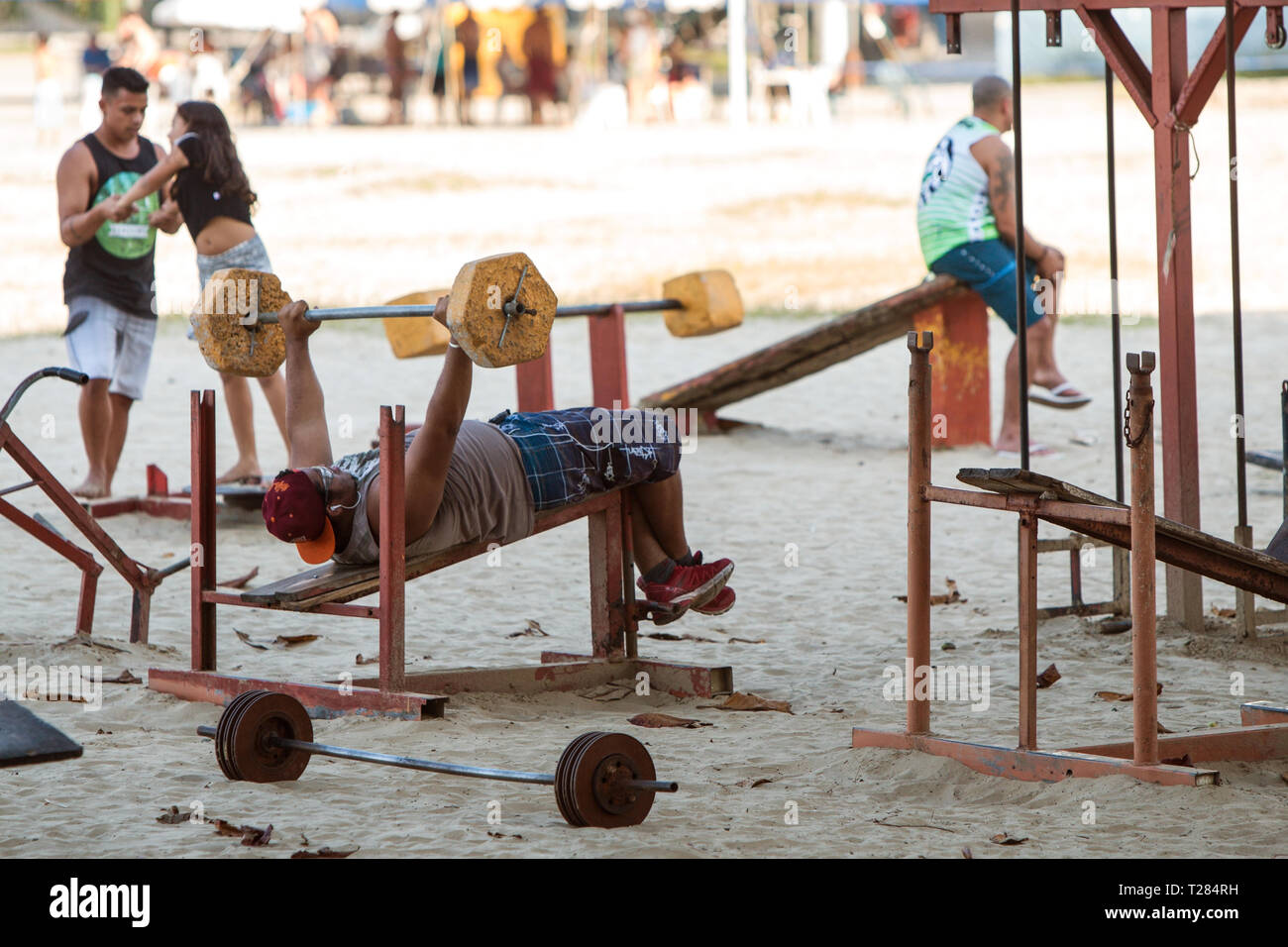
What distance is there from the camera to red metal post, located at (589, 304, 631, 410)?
8.30 m

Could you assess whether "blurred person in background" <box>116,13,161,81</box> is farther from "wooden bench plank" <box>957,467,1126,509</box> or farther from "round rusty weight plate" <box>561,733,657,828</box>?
"round rusty weight plate" <box>561,733,657,828</box>

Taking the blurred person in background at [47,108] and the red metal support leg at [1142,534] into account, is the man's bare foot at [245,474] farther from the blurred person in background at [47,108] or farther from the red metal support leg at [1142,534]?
the blurred person in background at [47,108]

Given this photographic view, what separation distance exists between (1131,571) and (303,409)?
2326 mm

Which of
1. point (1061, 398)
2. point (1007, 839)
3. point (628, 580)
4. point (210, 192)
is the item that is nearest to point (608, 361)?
point (210, 192)

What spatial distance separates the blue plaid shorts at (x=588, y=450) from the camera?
503cm

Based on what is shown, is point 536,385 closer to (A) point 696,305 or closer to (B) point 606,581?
(A) point 696,305

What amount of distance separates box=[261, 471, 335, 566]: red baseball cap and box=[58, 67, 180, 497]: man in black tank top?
3290mm

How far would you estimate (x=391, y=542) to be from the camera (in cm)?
463

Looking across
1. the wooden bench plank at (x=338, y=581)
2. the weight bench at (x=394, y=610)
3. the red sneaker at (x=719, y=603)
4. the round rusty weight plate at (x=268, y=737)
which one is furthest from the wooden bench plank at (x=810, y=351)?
the round rusty weight plate at (x=268, y=737)

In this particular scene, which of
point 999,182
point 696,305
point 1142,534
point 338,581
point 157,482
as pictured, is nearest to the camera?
point 1142,534

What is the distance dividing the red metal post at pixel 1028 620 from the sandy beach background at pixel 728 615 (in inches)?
6.1

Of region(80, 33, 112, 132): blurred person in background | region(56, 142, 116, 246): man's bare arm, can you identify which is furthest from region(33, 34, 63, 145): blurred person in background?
region(56, 142, 116, 246): man's bare arm

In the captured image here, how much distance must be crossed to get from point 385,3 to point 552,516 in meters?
25.1

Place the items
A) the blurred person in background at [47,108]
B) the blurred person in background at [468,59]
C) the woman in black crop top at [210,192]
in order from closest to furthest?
1. the woman in black crop top at [210,192]
2. the blurred person in background at [47,108]
3. the blurred person in background at [468,59]
